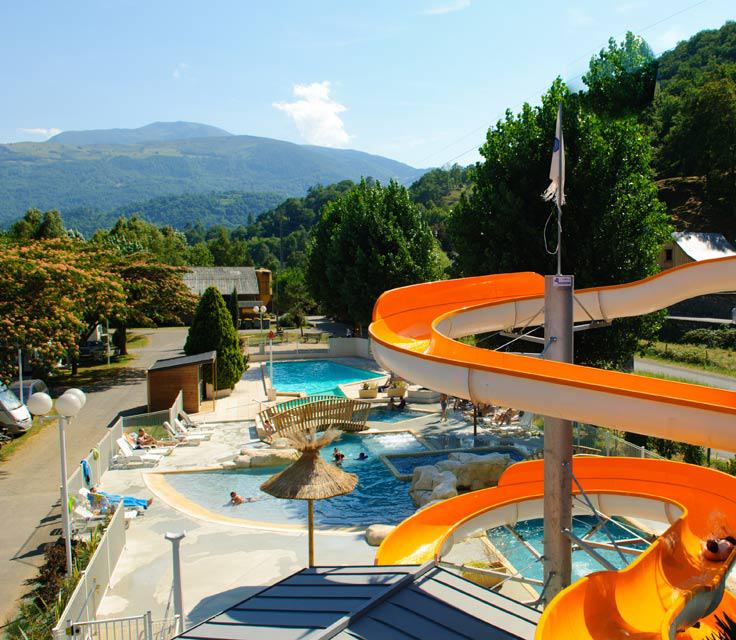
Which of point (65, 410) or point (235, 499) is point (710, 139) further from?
point (65, 410)

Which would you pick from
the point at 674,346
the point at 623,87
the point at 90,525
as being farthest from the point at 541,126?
the point at 674,346

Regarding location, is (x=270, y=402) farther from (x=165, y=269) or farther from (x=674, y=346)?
(x=674, y=346)

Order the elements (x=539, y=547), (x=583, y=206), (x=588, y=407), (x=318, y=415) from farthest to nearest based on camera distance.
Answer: (x=318, y=415), (x=583, y=206), (x=539, y=547), (x=588, y=407)

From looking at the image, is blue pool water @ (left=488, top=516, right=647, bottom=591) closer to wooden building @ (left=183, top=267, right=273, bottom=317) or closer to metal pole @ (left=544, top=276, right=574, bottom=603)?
metal pole @ (left=544, top=276, right=574, bottom=603)

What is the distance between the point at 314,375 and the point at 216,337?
8.08 meters

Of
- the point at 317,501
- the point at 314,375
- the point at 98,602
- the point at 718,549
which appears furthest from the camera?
the point at 314,375

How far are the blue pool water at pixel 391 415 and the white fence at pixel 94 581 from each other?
1261 centimetres

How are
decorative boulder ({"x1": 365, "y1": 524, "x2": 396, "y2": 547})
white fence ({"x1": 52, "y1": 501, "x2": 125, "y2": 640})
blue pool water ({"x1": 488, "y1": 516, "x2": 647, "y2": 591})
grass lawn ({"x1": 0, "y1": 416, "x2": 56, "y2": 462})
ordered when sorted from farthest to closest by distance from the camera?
grass lawn ({"x1": 0, "y1": 416, "x2": 56, "y2": 462}) < decorative boulder ({"x1": 365, "y1": 524, "x2": 396, "y2": 547}) < blue pool water ({"x1": 488, "y1": 516, "x2": 647, "y2": 591}) < white fence ({"x1": 52, "y1": 501, "x2": 125, "y2": 640})

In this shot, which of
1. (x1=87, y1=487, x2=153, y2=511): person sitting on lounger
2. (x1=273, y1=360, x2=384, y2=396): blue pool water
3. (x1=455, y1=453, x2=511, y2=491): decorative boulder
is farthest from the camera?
(x1=273, y1=360, x2=384, y2=396): blue pool water

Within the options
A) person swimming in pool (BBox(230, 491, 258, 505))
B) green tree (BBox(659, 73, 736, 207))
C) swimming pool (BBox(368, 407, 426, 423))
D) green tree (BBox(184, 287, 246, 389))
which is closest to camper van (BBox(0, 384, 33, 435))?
green tree (BBox(184, 287, 246, 389))

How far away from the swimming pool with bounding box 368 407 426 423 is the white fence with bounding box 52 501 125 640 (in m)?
12.6

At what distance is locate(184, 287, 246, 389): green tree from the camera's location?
90.3 feet

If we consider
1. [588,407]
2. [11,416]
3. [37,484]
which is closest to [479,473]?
[37,484]

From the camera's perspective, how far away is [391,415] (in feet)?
81.6
